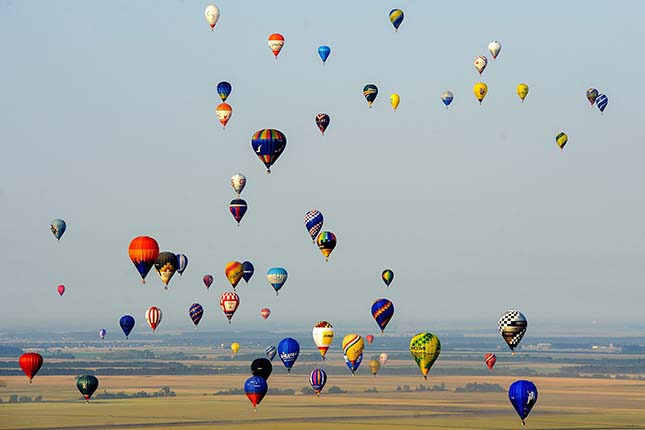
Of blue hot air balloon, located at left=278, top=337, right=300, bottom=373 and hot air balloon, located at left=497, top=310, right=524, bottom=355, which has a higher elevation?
hot air balloon, located at left=497, top=310, right=524, bottom=355

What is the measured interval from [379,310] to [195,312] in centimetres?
1970

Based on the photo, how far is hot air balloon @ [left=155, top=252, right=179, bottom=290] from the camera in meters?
88.0

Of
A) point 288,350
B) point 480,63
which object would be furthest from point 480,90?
point 288,350

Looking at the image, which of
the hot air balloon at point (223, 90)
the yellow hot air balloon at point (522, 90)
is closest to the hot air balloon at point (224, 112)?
the hot air balloon at point (223, 90)

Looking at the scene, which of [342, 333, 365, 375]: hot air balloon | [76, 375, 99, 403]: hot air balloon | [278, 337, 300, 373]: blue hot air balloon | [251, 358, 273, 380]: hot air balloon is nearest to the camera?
[278, 337, 300, 373]: blue hot air balloon

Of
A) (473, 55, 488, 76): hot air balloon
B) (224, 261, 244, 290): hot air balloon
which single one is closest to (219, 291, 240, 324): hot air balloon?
(224, 261, 244, 290): hot air balloon

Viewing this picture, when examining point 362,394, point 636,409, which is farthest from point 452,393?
point 636,409

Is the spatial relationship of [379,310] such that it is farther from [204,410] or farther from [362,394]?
[362,394]

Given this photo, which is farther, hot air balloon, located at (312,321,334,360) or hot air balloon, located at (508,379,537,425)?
hot air balloon, located at (312,321,334,360)

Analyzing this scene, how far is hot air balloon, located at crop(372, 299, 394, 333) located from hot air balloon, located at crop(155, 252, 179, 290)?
42.9 ft

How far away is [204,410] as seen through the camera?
121250mm

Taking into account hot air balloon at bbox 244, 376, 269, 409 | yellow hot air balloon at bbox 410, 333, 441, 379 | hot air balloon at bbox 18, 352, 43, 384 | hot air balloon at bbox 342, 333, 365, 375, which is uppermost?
yellow hot air balloon at bbox 410, 333, 441, 379

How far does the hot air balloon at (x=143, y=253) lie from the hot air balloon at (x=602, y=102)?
33.8m

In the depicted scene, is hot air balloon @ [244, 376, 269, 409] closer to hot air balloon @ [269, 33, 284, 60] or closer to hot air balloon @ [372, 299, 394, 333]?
hot air balloon @ [372, 299, 394, 333]
